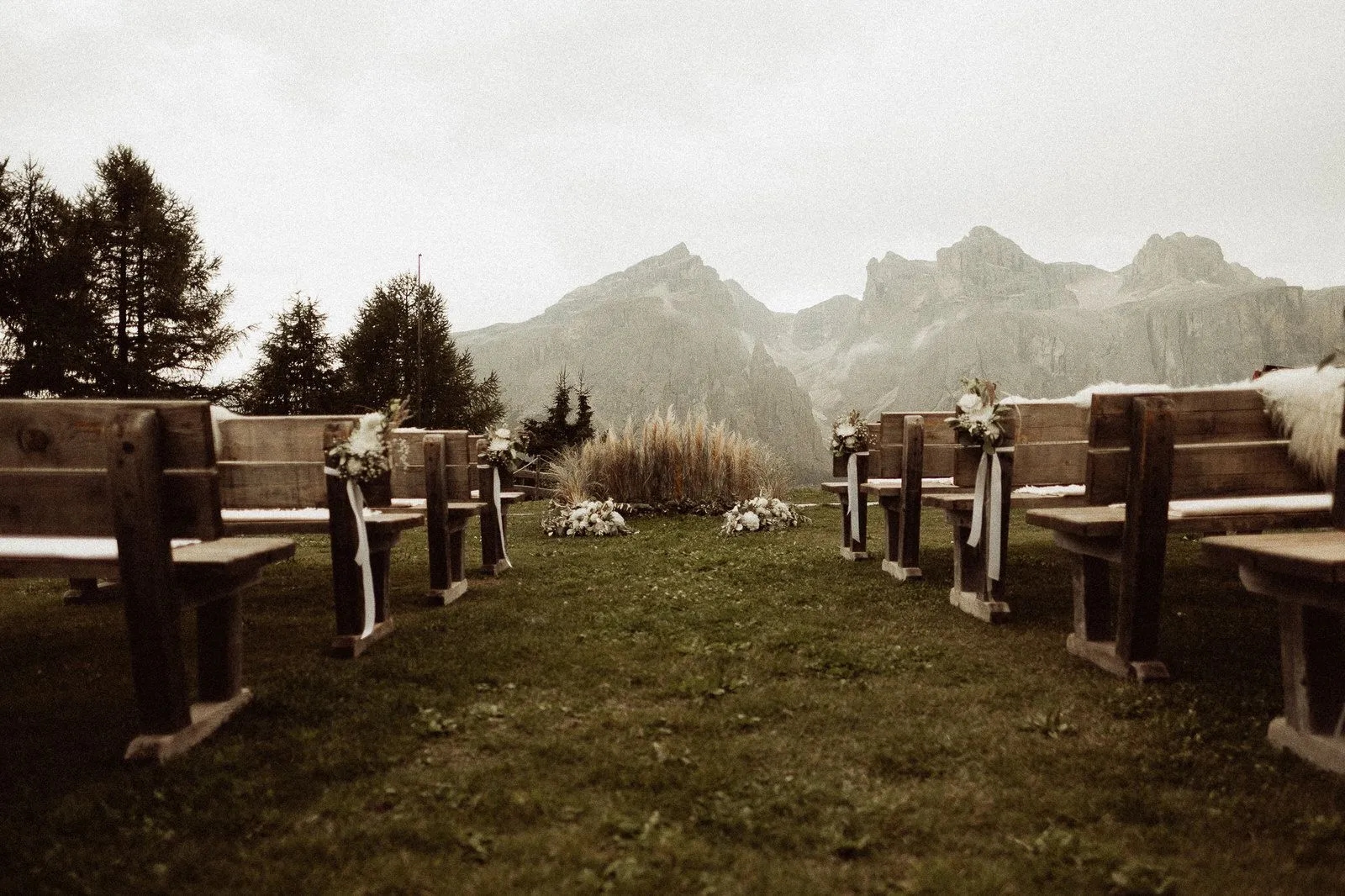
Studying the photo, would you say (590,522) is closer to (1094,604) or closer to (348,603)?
(348,603)

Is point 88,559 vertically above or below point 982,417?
below

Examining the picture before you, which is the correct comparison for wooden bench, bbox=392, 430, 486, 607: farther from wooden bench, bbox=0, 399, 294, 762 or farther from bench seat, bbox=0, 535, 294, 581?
wooden bench, bbox=0, 399, 294, 762

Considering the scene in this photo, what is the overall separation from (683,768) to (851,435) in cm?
565

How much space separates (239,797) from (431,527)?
11.5 feet

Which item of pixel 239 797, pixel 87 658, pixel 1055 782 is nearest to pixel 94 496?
pixel 239 797

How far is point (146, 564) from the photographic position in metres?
3.08

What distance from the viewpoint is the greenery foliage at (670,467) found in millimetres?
13062

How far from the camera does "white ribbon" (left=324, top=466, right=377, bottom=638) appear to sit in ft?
15.0

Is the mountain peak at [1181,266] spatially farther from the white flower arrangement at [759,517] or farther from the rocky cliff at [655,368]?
the white flower arrangement at [759,517]

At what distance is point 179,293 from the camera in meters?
26.0

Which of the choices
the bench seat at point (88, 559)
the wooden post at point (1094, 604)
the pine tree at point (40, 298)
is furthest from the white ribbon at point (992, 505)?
the pine tree at point (40, 298)

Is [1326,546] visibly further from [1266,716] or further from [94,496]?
[94,496]

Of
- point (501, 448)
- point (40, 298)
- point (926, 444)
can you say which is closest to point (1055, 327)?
point (40, 298)

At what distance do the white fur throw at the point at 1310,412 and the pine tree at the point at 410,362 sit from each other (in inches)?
1203
